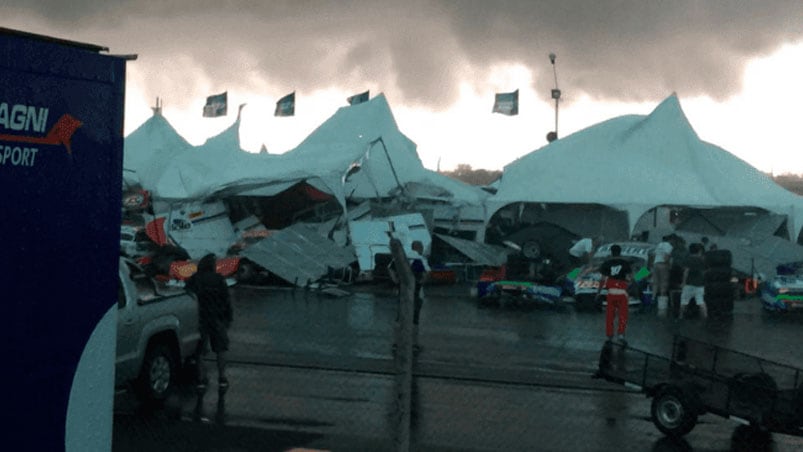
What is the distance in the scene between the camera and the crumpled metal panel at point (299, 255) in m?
27.0

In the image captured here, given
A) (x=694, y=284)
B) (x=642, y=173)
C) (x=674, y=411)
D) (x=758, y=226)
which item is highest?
(x=642, y=173)

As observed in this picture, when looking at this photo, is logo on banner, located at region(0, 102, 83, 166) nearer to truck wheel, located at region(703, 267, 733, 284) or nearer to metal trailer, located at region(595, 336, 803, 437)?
metal trailer, located at region(595, 336, 803, 437)

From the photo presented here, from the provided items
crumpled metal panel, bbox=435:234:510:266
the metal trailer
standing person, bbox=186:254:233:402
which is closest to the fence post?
the metal trailer

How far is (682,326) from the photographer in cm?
2069

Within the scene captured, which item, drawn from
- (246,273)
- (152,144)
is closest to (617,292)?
(246,273)

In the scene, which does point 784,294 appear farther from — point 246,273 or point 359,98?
point 359,98

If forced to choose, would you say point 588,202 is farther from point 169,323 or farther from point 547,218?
point 169,323

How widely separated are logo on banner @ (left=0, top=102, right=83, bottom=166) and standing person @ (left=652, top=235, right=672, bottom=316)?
20748mm

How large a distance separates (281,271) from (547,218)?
1461 centimetres

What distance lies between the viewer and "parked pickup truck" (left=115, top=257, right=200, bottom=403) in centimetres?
1043

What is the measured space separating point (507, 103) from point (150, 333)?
3988cm

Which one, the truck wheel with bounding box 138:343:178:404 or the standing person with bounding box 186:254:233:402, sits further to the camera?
the standing person with bounding box 186:254:233:402

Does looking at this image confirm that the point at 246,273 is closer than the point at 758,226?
Yes

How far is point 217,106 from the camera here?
56.8 m
